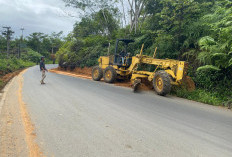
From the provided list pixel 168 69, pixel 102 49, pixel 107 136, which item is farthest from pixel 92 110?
pixel 102 49

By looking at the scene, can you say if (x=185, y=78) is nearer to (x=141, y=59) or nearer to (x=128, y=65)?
(x=141, y=59)

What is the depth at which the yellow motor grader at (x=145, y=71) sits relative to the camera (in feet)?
30.8

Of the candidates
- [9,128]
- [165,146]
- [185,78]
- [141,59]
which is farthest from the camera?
[141,59]

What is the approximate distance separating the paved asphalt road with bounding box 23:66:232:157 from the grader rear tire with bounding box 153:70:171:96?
2225 millimetres

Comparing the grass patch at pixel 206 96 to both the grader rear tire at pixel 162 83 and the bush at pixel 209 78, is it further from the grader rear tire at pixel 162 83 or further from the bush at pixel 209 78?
the grader rear tire at pixel 162 83

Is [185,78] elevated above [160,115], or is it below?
above

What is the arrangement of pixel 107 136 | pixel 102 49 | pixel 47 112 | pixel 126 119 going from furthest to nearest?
pixel 102 49 < pixel 47 112 < pixel 126 119 < pixel 107 136

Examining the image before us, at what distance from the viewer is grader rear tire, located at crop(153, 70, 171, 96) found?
30.4 feet

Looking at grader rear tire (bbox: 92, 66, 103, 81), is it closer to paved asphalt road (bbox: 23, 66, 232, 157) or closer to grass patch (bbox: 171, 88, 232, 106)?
grass patch (bbox: 171, 88, 232, 106)

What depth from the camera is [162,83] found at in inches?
372

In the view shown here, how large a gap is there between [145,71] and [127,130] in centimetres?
742

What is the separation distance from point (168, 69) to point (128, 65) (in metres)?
4.04

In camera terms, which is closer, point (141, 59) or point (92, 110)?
point (92, 110)

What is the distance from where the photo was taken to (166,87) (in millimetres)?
9250
